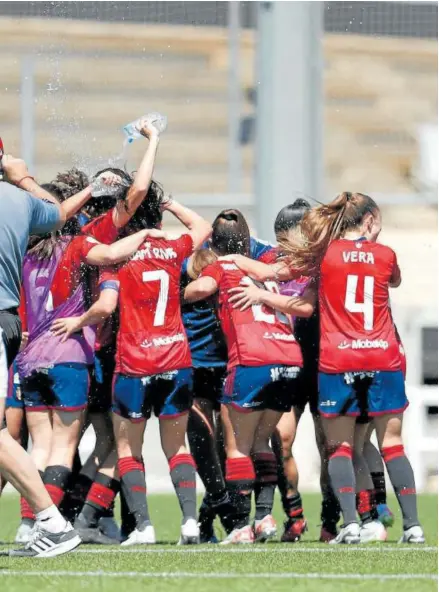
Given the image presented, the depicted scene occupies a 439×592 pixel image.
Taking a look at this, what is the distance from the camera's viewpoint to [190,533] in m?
7.93

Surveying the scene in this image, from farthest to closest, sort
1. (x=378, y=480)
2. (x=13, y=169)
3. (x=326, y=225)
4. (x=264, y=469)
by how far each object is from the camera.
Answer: (x=378, y=480) < (x=264, y=469) < (x=326, y=225) < (x=13, y=169)

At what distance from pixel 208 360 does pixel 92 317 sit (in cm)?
78

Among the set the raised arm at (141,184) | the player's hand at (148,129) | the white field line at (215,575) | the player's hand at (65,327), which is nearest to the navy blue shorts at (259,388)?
the player's hand at (65,327)

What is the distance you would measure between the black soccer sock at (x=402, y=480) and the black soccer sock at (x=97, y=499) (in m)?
1.39

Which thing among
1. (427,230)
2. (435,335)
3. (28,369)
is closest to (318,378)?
(28,369)

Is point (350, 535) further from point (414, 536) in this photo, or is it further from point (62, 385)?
point (62, 385)

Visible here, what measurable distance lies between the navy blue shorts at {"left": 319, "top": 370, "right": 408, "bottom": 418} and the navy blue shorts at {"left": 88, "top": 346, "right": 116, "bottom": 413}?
1101 millimetres

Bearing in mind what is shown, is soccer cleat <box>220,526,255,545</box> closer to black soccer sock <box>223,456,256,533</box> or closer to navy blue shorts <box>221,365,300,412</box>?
black soccer sock <box>223,456,256,533</box>

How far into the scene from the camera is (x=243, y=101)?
594 inches

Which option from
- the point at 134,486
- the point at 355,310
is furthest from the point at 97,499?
the point at 355,310

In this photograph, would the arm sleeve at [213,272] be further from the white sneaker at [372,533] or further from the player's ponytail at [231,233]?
the white sneaker at [372,533]

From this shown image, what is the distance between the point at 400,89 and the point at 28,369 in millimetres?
9764

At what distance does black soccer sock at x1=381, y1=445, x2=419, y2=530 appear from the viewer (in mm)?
7957

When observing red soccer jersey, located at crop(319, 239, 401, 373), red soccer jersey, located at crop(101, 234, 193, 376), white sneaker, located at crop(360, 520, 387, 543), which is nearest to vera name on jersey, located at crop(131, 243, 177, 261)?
red soccer jersey, located at crop(101, 234, 193, 376)
